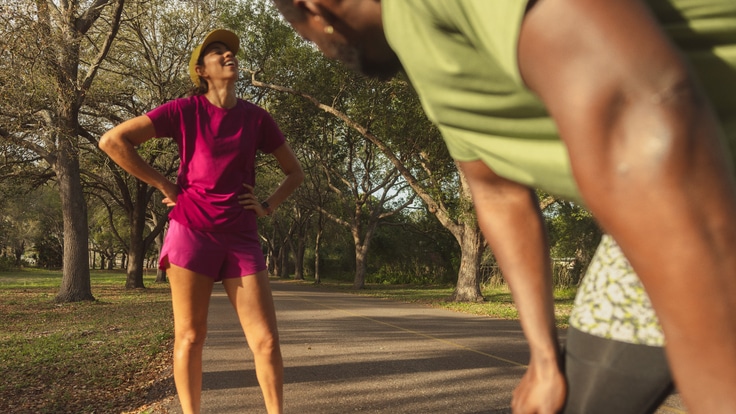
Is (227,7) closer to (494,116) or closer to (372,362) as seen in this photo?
(372,362)

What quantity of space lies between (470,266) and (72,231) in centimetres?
1163

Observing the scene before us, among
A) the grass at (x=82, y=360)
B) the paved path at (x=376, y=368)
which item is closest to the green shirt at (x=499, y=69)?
the paved path at (x=376, y=368)

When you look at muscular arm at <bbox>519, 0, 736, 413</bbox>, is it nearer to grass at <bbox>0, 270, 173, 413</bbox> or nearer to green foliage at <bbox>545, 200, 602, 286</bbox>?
grass at <bbox>0, 270, 173, 413</bbox>

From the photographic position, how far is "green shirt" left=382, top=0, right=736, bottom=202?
68 centimetres

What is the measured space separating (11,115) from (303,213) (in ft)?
106

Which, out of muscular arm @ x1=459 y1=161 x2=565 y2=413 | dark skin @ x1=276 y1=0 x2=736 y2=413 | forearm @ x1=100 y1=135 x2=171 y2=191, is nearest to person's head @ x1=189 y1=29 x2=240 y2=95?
forearm @ x1=100 y1=135 x2=171 y2=191

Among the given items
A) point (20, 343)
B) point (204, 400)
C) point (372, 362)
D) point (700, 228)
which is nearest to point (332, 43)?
point (700, 228)

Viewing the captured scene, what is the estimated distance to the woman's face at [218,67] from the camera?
11.2 ft

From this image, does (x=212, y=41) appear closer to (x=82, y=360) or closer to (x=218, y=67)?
(x=218, y=67)

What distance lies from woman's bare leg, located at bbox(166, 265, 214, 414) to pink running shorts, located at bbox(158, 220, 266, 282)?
1.9 inches

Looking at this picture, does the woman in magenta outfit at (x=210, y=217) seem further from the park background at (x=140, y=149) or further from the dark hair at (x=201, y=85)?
the park background at (x=140, y=149)

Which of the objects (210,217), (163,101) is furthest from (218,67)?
(163,101)

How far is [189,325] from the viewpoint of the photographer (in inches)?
127

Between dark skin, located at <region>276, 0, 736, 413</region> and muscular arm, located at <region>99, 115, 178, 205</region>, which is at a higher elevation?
muscular arm, located at <region>99, 115, 178, 205</region>
